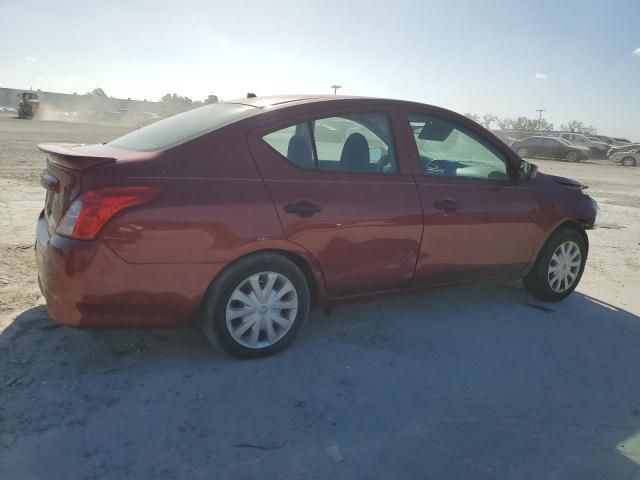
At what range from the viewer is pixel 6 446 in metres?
2.42

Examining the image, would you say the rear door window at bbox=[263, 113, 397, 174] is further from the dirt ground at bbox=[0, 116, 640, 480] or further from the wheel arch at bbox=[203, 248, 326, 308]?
the dirt ground at bbox=[0, 116, 640, 480]

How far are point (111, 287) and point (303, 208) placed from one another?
1.22m

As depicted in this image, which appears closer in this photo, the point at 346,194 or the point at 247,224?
the point at 247,224

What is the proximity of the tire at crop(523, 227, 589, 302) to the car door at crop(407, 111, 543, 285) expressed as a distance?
0.71ft

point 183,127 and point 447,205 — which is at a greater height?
point 183,127

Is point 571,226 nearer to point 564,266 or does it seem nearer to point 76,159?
point 564,266

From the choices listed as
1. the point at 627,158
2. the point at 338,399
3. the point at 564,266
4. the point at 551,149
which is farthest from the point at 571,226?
the point at 627,158

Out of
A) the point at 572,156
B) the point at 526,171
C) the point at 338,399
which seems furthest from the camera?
the point at 572,156

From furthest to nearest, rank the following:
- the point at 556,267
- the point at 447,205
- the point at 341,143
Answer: the point at 556,267
the point at 447,205
the point at 341,143

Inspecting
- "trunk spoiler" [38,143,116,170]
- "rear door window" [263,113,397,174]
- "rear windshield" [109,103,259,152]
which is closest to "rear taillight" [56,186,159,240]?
"trunk spoiler" [38,143,116,170]

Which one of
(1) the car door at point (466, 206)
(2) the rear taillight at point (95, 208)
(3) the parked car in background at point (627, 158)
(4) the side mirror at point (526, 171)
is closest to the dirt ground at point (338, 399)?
(1) the car door at point (466, 206)

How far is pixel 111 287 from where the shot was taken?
2869 millimetres

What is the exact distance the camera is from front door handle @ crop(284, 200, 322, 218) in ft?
10.6

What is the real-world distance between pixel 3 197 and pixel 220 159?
20.2 feet
